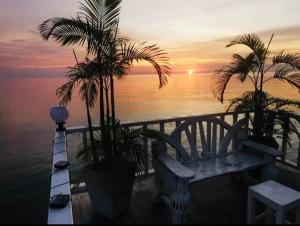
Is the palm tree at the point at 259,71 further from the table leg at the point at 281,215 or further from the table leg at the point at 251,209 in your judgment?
the table leg at the point at 281,215

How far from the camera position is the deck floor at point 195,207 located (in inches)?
98.3

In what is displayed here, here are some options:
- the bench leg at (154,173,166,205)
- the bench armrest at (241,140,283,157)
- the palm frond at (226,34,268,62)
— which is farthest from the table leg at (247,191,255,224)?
the palm frond at (226,34,268,62)

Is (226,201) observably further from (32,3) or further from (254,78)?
(32,3)

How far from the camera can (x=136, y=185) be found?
3.19 metres

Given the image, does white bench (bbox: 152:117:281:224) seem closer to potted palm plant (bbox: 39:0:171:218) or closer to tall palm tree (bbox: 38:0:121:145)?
potted palm plant (bbox: 39:0:171:218)

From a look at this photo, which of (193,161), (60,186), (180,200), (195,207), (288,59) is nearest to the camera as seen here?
(60,186)

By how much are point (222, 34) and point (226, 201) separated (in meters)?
3.78

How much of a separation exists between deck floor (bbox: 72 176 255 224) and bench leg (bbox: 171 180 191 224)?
376mm

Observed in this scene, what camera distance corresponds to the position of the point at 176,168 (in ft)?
7.38

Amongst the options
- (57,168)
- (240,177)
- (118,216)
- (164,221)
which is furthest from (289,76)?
(57,168)

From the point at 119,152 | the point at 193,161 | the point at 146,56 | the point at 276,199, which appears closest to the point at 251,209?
the point at 276,199

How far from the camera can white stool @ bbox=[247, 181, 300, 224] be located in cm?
185

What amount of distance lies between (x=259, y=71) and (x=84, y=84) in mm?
2197

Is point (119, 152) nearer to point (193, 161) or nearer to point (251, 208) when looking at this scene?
point (193, 161)
